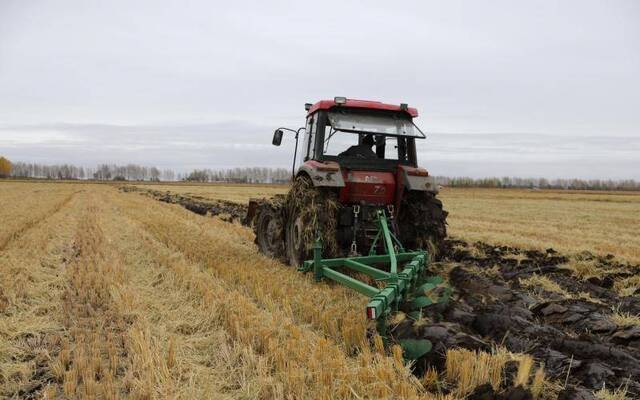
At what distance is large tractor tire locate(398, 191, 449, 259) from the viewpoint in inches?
261

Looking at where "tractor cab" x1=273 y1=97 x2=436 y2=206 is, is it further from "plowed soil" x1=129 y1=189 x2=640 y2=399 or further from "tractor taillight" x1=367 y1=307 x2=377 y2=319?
"tractor taillight" x1=367 y1=307 x2=377 y2=319

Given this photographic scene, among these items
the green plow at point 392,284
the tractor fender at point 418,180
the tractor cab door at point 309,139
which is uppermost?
the tractor cab door at point 309,139

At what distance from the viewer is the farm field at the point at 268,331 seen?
10.6ft

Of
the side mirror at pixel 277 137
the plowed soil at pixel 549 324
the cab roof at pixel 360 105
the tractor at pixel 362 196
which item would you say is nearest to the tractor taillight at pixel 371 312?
the plowed soil at pixel 549 324

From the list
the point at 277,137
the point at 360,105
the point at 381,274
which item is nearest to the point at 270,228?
the point at 277,137

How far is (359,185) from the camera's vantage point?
6.40 m

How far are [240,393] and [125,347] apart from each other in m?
1.30

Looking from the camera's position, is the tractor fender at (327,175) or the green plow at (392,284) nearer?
the green plow at (392,284)

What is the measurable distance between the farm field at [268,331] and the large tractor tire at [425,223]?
47 cm

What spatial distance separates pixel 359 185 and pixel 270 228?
239cm

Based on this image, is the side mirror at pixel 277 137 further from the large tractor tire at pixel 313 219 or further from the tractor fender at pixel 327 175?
the tractor fender at pixel 327 175

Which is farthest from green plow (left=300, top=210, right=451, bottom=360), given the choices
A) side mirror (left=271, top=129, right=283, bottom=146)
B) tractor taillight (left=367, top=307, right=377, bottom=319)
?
side mirror (left=271, top=129, right=283, bottom=146)

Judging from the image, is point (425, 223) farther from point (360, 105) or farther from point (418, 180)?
point (360, 105)

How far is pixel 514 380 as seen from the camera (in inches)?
125
